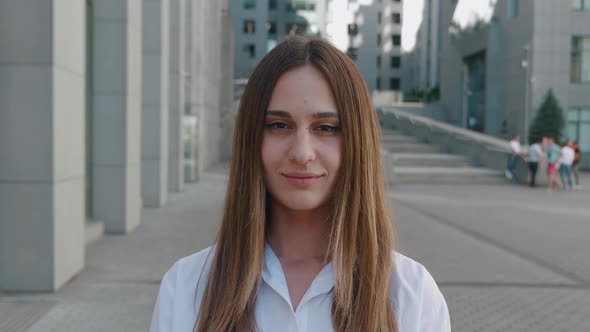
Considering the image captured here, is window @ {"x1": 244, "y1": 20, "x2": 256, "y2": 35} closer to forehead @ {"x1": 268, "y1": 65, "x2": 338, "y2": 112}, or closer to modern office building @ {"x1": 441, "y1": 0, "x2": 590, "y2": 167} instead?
modern office building @ {"x1": 441, "y1": 0, "x2": 590, "y2": 167}

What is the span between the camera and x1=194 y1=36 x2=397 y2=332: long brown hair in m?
1.77

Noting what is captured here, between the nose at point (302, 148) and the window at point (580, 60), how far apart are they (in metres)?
40.1

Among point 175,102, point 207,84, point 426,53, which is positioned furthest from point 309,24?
point 175,102

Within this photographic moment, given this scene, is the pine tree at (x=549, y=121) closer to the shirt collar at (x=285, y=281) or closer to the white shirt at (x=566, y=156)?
the white shirt at (x=566, y=156)

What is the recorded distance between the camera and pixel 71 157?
25.5 ft

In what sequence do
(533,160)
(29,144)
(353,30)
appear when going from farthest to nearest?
(353,30)
(533,160)
(29,144)

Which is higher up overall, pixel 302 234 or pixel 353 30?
pixel 353 30

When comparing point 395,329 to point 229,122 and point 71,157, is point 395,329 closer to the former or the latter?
point 71,157

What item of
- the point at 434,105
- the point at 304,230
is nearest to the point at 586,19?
the point at 434,105

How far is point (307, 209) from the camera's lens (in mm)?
1878

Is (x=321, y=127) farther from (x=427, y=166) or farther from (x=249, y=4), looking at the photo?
(x=249, y=4)

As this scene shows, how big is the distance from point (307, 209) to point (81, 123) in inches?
268

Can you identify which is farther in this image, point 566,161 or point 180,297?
point 566,161

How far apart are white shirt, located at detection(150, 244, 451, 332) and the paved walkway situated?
418 cm
